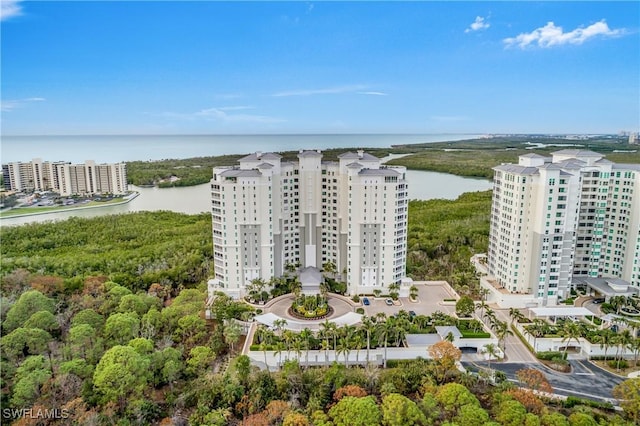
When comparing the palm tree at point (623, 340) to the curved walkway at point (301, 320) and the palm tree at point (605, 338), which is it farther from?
the curved walkway at point (301, 320)

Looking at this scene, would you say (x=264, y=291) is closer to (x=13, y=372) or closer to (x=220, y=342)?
(x=220, y=342)

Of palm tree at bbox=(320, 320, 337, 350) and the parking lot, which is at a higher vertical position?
palm tree at bbox=(320, 320, 337, 350)

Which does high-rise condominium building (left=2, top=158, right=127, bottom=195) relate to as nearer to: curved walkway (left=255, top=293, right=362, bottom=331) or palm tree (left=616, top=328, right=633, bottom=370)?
curved walkway (left=255, top=293, right=362, bottom=331)

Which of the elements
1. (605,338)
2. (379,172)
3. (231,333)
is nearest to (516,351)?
(605,338)

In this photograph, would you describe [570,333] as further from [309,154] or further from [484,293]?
[309,154]

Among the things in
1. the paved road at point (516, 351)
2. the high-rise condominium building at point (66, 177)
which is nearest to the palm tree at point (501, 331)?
the paved road at point (516, 351)

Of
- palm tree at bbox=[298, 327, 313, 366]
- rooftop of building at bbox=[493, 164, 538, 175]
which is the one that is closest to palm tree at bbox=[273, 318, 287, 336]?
palm tree at bbox=[298, 327, 313, 366]

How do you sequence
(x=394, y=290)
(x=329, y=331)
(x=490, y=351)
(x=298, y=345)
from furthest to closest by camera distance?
(x=394, y=290) < (x=329, y=331) < (x=490, y=351) < (x=298, y=345)
